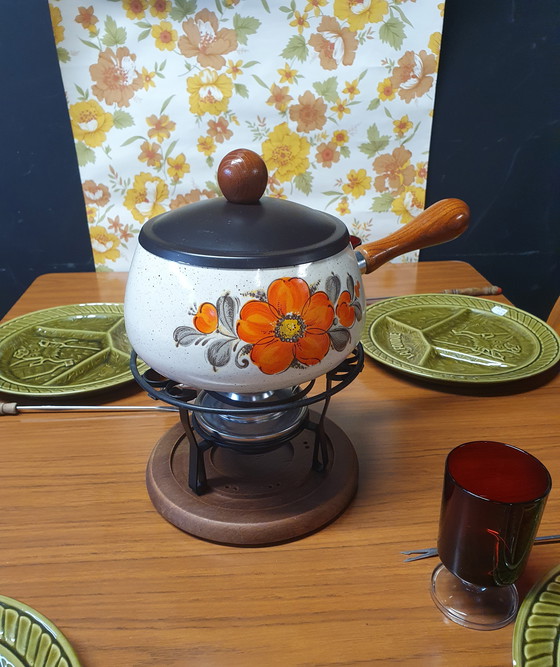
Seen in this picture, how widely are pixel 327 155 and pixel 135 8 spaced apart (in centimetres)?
56

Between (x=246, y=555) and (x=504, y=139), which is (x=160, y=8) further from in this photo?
(x=246, y=555)

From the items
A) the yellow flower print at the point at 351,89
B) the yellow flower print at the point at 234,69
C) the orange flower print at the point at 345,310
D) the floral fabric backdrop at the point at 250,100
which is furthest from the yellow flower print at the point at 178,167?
the orange flower print at the point at 345,310

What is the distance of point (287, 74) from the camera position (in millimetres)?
1370

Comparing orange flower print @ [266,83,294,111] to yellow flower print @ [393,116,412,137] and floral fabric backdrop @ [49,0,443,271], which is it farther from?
yellow flower print @ [393,116,412,137]

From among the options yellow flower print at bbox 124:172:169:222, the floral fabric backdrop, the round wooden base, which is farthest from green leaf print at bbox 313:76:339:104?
the round wooden base

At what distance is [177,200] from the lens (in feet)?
4.93

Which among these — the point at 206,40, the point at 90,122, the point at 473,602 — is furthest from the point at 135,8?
the point at 473,602

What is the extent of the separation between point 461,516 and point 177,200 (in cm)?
123

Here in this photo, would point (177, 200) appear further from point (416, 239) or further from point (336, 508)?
point (336, 508)

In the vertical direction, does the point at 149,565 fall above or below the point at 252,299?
below

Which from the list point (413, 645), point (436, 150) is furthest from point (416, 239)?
point (436, 150)

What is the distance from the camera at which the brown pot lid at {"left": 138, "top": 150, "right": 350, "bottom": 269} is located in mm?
509

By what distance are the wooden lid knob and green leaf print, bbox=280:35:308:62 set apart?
0.92 meters

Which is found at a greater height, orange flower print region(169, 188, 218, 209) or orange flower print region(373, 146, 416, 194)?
orange flower print region(373, 146, 416, 194)
